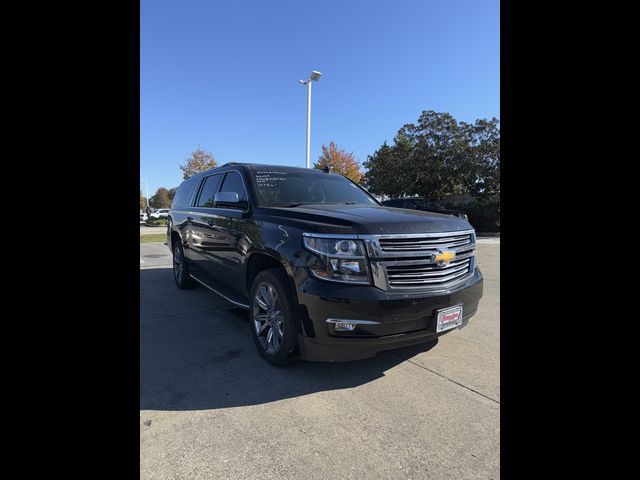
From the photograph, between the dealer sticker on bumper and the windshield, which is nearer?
the dealer sticker on bumper

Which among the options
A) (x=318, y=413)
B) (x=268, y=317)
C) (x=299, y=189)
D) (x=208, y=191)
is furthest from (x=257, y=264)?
(x=208, y=191)

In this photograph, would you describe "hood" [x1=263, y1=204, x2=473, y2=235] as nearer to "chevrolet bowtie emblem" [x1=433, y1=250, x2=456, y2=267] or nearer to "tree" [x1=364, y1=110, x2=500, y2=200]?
"chevrolet bowtie emblem" [x1=433, y1=250, x2=456, y2=267]

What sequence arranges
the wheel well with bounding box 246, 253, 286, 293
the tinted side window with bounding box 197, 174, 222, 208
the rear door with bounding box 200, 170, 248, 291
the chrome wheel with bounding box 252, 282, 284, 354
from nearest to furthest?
the chrome wheel with bounding box 252, 282, 284, 354
the wheel well with bounding box 246, 253, 286, 293
the rear door with bounding box 200, 170, 248, 291
the tinted side window with bounding box 197, 174, 222, 208

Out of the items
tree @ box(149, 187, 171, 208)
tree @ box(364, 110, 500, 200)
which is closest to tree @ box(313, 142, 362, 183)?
tree @ box(364, 110, 500, 200)

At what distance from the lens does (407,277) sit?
273 centimetres

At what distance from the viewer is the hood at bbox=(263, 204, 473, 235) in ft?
8.95

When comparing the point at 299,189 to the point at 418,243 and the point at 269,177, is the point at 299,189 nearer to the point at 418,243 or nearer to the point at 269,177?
the point at 269,177

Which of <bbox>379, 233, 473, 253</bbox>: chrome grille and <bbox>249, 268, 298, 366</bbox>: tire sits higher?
<bbox>379, 233, 473, 253</bbox>: chrome grille

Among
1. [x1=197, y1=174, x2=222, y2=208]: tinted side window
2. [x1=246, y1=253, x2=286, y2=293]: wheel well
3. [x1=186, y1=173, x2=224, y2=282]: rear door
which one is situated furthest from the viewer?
[x1=197, y1=174, x2=222, y2=208]: tinted side window

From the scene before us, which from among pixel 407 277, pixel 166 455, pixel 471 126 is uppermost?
pixel 471 126

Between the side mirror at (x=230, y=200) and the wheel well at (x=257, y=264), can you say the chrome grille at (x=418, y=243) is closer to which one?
the wheel well at (x=257, y=264)
